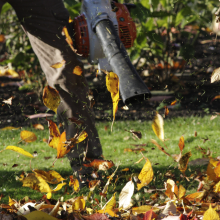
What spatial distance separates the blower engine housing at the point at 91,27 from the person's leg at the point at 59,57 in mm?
59

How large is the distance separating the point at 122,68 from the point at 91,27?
364 millimetres

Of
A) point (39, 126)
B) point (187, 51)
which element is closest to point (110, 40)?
point (39, 126)

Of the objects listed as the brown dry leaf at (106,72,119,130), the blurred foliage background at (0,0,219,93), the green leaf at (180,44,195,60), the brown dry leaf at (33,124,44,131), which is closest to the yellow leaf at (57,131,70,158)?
the brown dry leaf at (106,72,119,130)

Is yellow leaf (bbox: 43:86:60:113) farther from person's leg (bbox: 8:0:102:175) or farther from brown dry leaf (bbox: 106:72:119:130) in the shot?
brown dry leaf (bbox: 106:72:119:130)

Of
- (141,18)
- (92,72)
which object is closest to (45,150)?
(141,18)

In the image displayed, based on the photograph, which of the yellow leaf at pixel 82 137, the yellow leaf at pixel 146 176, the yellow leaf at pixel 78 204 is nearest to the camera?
the yellow leaf at pixel 78 204

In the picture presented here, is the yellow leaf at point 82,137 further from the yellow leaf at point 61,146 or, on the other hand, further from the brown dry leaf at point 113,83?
the brown dry leaf at point 113,83

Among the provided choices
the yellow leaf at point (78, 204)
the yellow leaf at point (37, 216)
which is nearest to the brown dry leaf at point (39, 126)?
the yellow leaf at point (78, 204)

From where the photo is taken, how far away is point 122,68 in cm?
118

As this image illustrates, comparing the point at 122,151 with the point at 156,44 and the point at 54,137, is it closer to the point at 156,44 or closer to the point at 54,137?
the point at 54,137

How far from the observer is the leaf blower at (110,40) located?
114cm

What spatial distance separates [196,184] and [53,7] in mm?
1017

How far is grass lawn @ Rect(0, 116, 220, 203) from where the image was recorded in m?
1.53

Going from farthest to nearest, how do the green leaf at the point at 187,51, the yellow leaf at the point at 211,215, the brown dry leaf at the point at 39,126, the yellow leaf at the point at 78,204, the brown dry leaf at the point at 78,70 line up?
1. the green leaf at the point at 187,51
2. the brown dry leaf at the point at 39,126
3. the brown dry leaf at the point at 78,70
4. the yellow leaf at the point at 78,204
5. the yellow leaf at the point at 211,215
